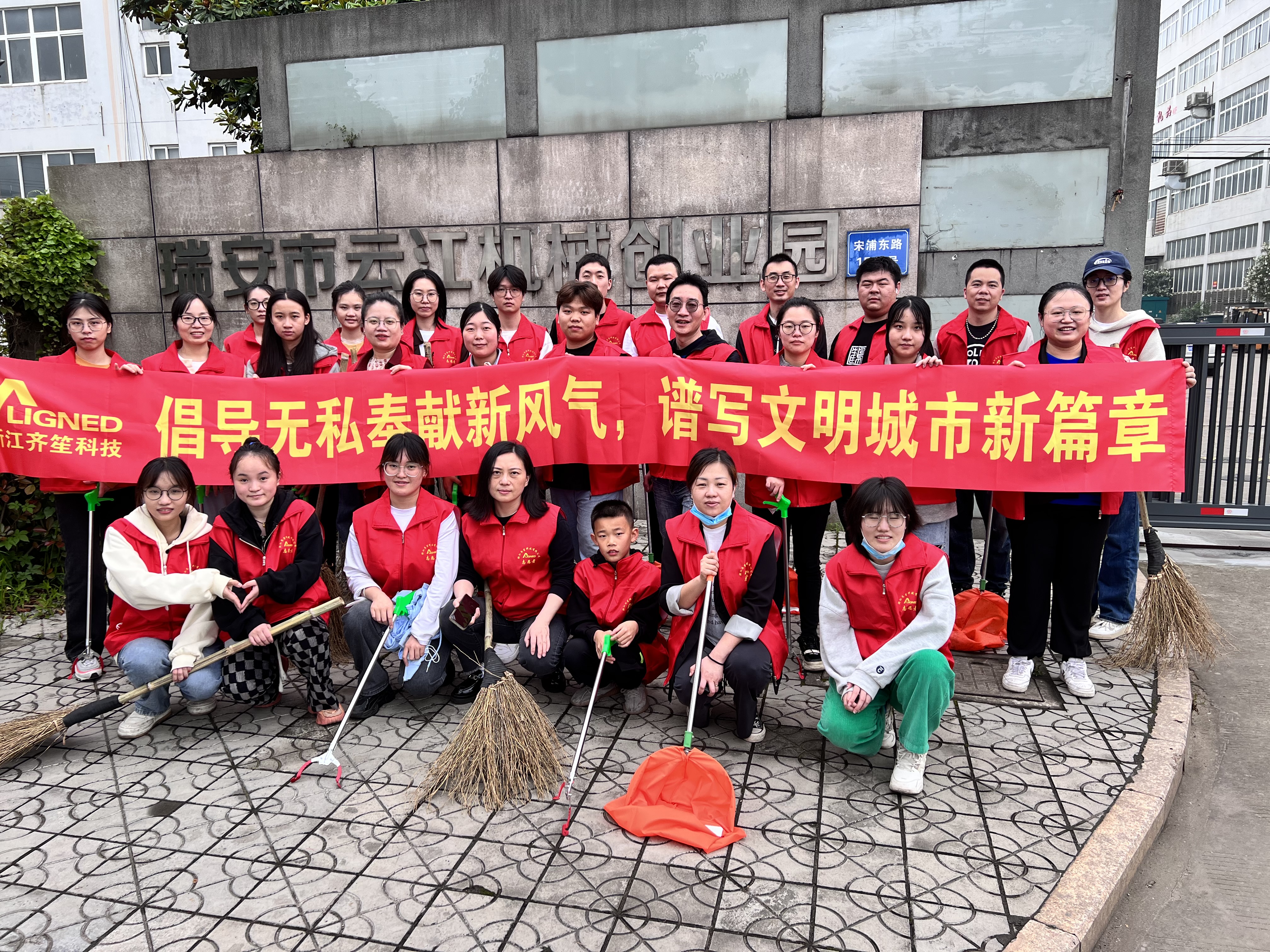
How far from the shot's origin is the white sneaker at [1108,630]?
17.1ft

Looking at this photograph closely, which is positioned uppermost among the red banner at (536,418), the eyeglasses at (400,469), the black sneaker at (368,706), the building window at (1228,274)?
the building window at (1228,274)

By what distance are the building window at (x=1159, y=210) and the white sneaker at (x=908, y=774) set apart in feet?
207

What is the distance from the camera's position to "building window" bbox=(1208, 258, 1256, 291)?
149 feet

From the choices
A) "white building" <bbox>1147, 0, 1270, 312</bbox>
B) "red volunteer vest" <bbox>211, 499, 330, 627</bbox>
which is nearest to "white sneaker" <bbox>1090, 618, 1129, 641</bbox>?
"red volunteer vest" <bbox>211, 499, 330, 627</bbox>

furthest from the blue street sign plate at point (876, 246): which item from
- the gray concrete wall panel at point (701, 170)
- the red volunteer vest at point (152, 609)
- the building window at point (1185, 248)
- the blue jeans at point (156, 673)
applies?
the building window at point (1185, 248)

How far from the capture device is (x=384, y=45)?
8414mm

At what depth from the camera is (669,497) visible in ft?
16.9

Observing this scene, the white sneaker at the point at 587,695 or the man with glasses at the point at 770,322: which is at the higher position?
the man with glasses at the point at 770,322

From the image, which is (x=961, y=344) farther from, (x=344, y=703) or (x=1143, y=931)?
(x=344, y=703)

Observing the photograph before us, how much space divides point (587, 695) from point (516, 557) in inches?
32.3

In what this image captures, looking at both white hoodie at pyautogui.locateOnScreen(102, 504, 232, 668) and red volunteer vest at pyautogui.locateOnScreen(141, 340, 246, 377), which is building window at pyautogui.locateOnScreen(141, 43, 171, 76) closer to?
red volunteer vest at pyautogui.locateOnScreen(141, 340, 246, 377)

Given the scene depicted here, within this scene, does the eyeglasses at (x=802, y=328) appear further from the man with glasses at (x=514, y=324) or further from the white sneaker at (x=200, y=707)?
the white sneaker at (x=200, y=707)

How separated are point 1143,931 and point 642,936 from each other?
5.91ft

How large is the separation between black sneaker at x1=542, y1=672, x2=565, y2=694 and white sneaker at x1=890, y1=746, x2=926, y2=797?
1.80 metres
